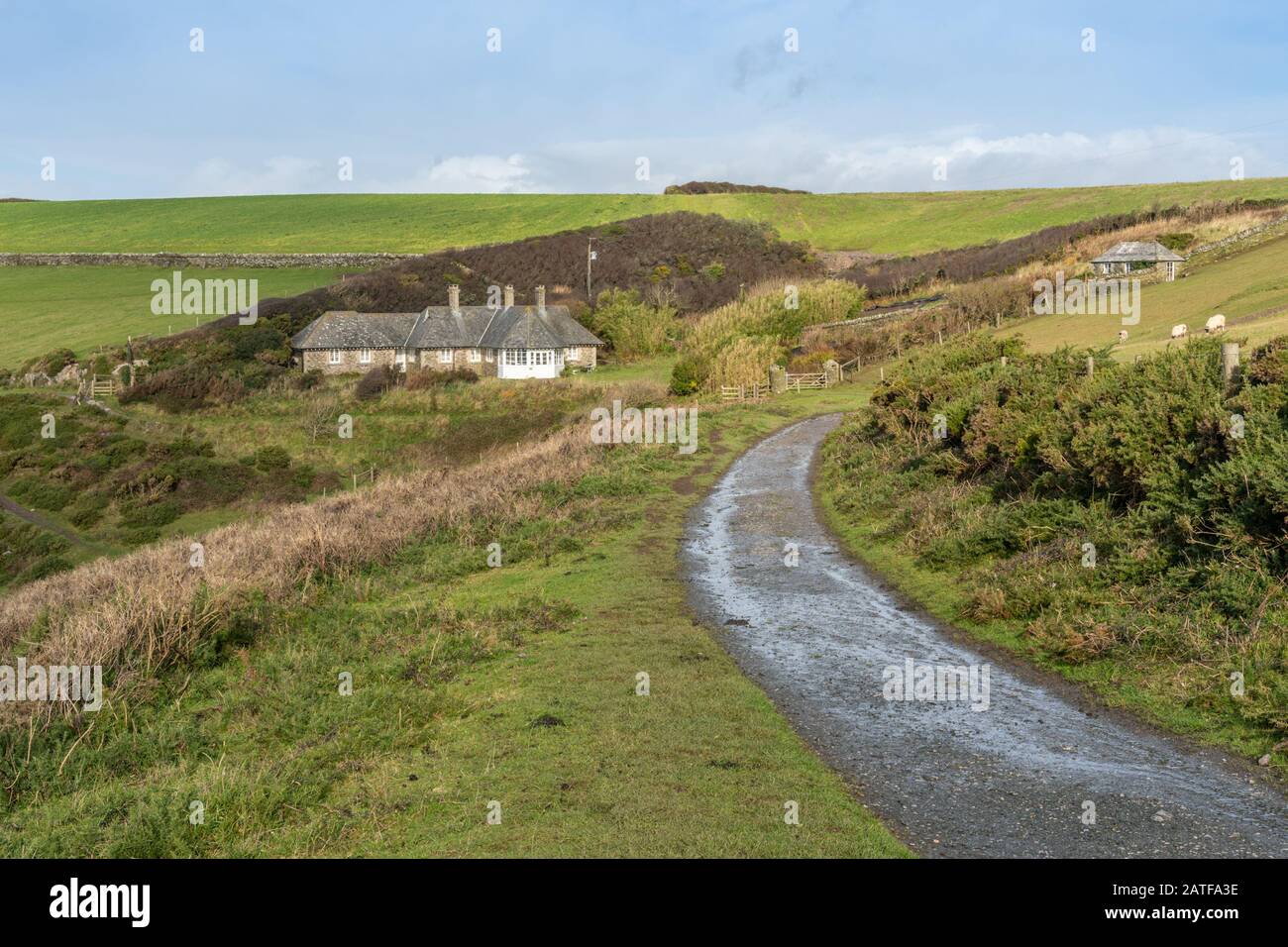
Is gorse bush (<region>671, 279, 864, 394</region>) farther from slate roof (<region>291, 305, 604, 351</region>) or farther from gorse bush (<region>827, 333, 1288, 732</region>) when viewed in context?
gorse bush (<region>827, 333, 1288, 732</region>)

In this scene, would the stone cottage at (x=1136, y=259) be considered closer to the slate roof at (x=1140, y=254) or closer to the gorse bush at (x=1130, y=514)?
the slate roof at (x=1140, y=254)

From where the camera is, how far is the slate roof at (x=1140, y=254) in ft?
216

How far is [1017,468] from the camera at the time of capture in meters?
21.0

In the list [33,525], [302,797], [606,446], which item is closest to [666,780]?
[302,797]

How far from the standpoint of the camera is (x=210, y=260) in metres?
113

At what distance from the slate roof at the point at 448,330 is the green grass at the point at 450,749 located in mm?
57651

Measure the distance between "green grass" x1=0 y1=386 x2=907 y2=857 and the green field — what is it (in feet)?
359

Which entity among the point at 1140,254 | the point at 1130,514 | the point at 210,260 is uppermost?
the point at 210,260

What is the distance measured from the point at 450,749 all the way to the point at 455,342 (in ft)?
227

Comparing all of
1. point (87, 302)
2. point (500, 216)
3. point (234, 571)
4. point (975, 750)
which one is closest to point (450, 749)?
point (975, 750)

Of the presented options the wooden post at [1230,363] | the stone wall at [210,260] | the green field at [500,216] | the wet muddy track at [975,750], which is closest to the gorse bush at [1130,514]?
the wooden post at [1230,363]

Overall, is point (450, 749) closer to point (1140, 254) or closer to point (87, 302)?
point (1140, 254)
